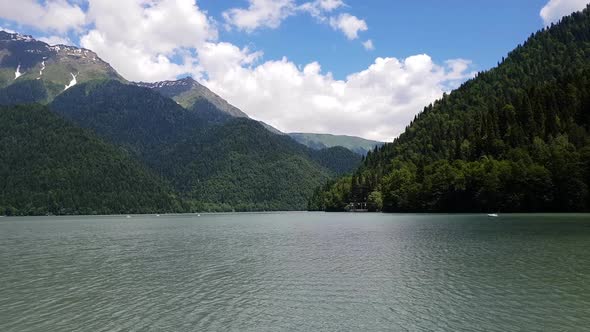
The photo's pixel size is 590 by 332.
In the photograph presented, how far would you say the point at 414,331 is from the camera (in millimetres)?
29484

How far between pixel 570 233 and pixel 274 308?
7409 centimetres

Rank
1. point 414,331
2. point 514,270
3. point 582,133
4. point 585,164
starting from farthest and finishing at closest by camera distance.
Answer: point 582,133, point 585,164, point 514,270, point 414,331

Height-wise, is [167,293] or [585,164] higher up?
[585,164]

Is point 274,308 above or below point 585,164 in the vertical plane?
below

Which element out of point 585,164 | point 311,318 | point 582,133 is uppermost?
point 582,133

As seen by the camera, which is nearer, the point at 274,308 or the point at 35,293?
the point at 274,308

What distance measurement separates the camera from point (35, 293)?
42.7m

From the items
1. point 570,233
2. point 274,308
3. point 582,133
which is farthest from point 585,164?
point 274,308

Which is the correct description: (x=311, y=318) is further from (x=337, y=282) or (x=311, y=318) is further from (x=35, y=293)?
(x=35, y=293)

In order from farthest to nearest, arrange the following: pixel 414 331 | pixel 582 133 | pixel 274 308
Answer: pixel 582 133 → pixel 274 308 → pixel 414 331

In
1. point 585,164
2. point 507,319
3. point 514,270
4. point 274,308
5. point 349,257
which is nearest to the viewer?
point 507,319

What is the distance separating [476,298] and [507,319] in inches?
249

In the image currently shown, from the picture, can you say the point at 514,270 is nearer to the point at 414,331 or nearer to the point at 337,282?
the point at 337,282

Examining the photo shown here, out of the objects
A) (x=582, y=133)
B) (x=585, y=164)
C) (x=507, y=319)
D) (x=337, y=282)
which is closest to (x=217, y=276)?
(x=337, y=282)
